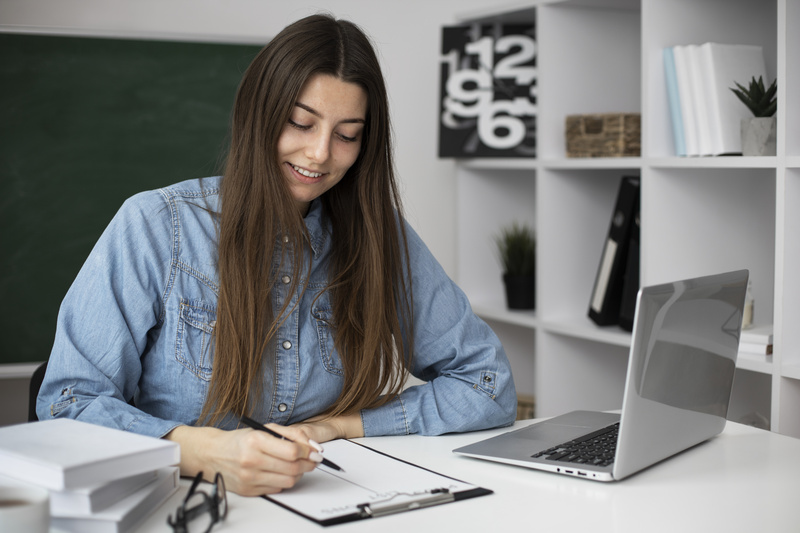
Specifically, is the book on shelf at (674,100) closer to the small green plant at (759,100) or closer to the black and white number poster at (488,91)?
the small green plant at (759,100)

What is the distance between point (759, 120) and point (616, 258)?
566 mm

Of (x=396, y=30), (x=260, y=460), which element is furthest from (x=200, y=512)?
(x=396, y=30)

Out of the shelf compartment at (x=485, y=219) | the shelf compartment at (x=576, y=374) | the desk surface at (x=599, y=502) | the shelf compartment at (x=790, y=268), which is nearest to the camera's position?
the desk surface at (x=599, y=502)

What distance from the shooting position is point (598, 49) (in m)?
2.47

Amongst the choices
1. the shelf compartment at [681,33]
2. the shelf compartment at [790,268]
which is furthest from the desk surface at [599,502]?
the shelf compartment at [681,33]

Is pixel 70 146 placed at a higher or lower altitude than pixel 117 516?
higher

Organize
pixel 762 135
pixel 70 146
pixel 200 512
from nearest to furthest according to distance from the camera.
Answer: pixel 200 512, pixel 762 135, pixel 70 146

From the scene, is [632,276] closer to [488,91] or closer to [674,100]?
[674,100]

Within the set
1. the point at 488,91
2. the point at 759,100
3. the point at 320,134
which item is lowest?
the point at 320,134

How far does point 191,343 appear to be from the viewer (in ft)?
4.11

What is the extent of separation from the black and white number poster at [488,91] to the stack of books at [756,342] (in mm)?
887

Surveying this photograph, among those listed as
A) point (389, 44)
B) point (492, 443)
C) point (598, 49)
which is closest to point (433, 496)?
point (492, 443)

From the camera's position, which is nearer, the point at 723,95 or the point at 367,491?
the point at 367,491

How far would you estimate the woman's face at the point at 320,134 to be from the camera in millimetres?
1280
